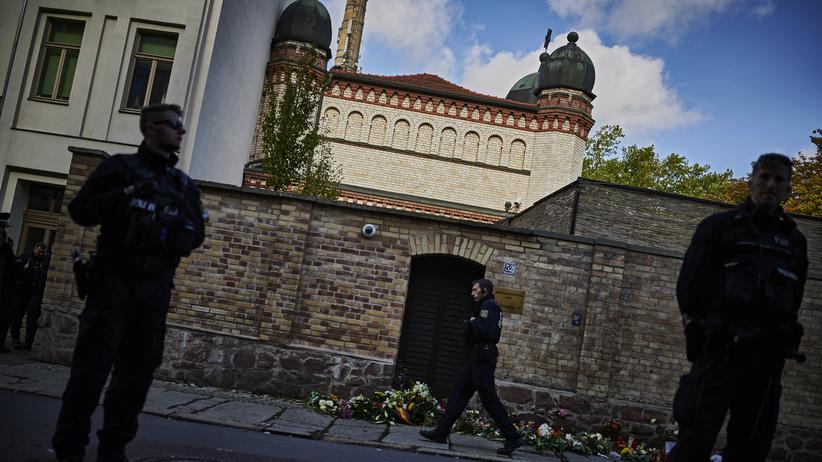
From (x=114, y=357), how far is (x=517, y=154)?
88.6 feet

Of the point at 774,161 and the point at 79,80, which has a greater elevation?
the point at 79,80

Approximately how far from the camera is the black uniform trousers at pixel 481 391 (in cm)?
791

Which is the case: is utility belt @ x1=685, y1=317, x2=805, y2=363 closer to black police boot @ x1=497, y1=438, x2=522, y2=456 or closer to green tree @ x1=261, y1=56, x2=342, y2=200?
black police boot @ x1=497, y1=438, x2=522, y2=456

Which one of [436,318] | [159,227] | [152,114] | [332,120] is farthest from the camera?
[332,120]

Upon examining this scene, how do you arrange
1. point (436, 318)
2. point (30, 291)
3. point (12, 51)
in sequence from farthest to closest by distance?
point (12, 51) < point (30, 291) < point (436, 318)

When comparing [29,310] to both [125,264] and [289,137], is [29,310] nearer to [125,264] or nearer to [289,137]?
[125,264]

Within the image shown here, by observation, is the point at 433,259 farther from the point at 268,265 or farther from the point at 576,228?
the point at 576,228

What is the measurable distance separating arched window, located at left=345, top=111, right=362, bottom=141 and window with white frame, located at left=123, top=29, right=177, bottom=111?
45.7ft

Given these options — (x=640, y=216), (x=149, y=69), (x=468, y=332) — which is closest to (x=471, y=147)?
(x=640, y=216)

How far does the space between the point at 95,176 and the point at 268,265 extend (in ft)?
20.8

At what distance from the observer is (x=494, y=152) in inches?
1172

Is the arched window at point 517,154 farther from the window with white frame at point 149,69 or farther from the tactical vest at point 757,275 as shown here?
the tactical vest at point 757,275

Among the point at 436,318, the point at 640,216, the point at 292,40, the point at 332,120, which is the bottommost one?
the point at 436,318

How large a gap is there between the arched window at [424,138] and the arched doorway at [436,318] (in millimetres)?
19208
